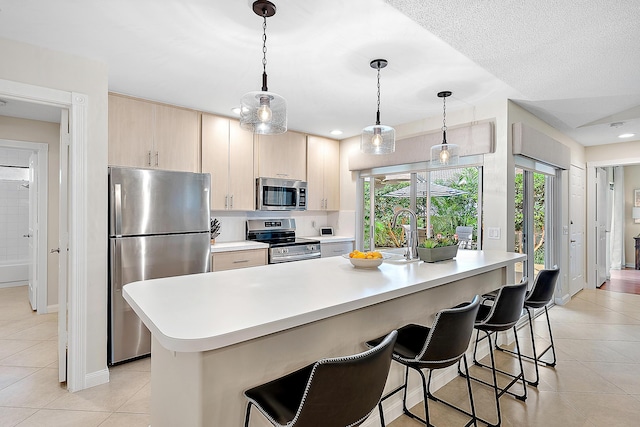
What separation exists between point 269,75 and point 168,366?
2200 millimetres

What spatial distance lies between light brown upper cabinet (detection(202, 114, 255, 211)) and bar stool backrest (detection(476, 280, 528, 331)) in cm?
283

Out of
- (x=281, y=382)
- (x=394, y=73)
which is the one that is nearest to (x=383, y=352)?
(x=281, y=382)

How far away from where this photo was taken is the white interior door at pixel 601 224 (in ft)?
18.4

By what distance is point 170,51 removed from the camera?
93.5 inches

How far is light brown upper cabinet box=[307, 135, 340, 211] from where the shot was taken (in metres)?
4.80

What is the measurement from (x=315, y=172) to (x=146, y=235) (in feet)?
8.26

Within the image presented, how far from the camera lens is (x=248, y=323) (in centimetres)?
114

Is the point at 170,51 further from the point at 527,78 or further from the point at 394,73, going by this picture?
the point at 527,78

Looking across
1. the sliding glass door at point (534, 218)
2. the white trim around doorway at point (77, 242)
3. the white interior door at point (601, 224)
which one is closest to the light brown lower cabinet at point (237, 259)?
the white trim around doorway at point (77, 242)

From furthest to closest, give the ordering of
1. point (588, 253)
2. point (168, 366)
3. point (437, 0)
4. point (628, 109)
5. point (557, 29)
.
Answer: point (588, 253) → point (628, 109) → point (557, 29) → point (437, 0) → point (168, 366)

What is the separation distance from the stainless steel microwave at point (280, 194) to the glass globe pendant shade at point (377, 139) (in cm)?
190

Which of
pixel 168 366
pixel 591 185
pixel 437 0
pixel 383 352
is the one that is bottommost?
pixel 168 366

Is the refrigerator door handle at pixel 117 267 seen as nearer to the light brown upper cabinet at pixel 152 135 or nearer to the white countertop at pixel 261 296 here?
the light brown upper cabinet at pixel 152 135

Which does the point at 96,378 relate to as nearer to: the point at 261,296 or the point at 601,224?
the point at 261,296
